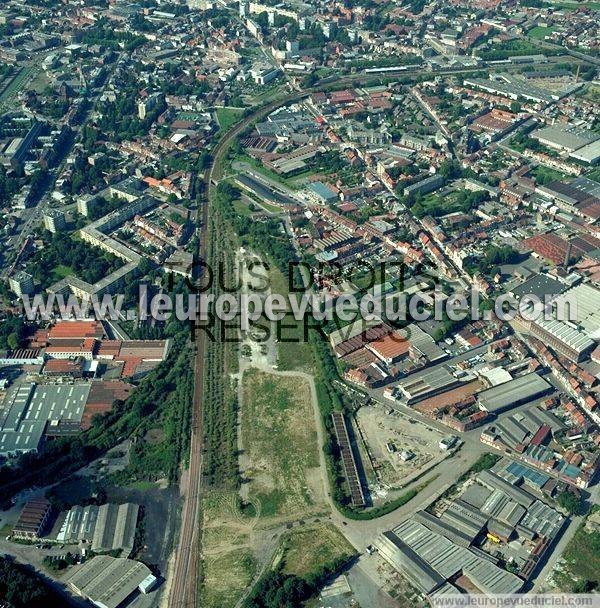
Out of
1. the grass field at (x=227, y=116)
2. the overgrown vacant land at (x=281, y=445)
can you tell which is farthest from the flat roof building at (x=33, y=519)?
the grass field at (x=227, y=116)

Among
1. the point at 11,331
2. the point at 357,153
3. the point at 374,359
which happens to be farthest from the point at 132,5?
the point at 374,359

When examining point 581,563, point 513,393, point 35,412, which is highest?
point 35,412

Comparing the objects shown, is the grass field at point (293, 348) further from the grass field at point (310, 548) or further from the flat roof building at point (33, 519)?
the flat roof building at point (33, 519)

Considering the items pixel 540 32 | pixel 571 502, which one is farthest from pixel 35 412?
pixel 540 32

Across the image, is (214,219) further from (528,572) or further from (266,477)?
(528,572)

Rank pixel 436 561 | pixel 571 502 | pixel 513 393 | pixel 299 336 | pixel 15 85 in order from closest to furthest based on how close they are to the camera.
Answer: pixel 436 561, pixel 571 502, pixel 513 393, pixel 299 336, pixel 15 85

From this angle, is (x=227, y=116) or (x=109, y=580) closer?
(x=109, y=580)

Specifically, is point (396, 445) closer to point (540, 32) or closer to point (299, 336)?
point (299, 336)
